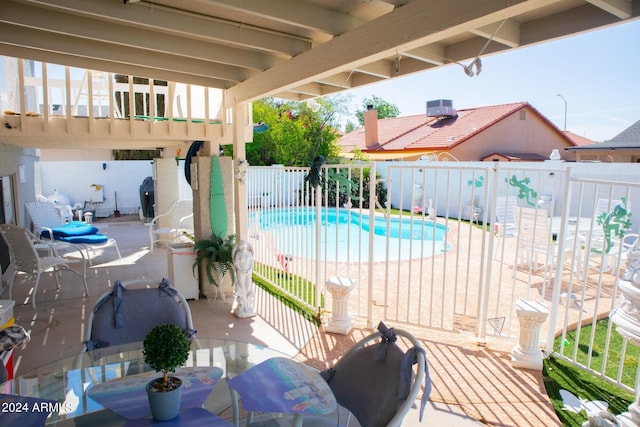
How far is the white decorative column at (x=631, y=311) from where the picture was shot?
245 centimetres

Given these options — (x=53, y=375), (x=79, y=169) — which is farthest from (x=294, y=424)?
(x=79, y=169)

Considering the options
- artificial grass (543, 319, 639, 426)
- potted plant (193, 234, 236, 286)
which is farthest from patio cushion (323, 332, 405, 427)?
potted plant (193, 234, 236, 286)

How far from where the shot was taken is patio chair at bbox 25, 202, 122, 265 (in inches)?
248

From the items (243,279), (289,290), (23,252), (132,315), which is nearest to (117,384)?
(132,315)

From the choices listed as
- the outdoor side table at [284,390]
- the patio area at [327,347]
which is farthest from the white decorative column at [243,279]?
the outdoor side table at [284,390]

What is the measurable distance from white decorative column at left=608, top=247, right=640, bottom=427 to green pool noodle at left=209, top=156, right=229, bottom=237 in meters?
4.10

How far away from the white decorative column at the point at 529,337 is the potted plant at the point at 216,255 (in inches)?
121

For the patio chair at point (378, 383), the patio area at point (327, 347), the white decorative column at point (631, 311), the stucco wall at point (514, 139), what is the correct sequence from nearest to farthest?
the patio chair at point (378, 383) < the white decorative column at point (631, 311) < the patio area at point (327, 347) < the stucco wall at point (514, 139)

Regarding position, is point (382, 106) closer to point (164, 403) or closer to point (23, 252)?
point (23, 252)

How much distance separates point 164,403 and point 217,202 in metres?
3.71

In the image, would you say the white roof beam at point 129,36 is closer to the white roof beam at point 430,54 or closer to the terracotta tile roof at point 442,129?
the white roof beam at point 430,54

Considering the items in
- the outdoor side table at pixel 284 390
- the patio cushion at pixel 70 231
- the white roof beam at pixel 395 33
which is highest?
the white roof beam at pixel 395 33

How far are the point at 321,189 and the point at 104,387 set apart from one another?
2.96 metres

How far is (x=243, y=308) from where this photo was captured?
15.2 ft
